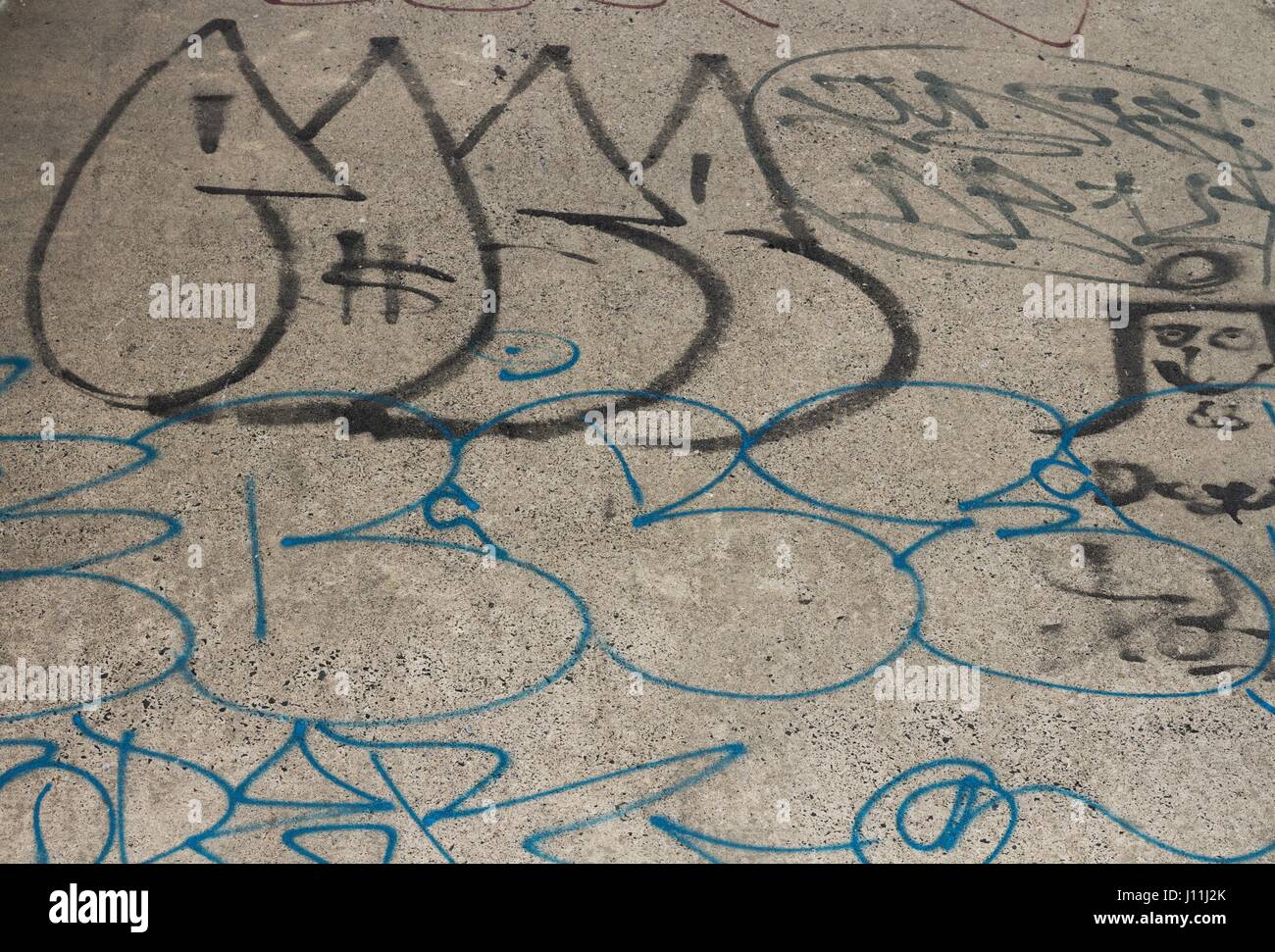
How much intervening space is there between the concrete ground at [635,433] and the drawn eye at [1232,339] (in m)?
0.02

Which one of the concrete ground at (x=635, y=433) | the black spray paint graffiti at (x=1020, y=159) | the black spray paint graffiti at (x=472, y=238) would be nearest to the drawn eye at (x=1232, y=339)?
the concrete ground at (x=635, y=433)

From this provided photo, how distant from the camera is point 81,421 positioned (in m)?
6.52

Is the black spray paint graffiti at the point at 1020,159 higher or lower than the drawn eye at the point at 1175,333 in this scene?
higher

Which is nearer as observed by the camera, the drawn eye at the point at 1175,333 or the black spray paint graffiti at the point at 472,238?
the black spray paint graffiti at the point at 472,238

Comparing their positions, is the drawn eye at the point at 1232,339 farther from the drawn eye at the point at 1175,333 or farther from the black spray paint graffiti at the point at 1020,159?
the black spray paint graffiti at the point at 1020,159

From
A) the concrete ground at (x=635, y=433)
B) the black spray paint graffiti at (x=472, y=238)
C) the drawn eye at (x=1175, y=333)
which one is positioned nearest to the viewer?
the concrete ground at (x=635, y=433)

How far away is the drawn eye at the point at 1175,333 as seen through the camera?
7223mm

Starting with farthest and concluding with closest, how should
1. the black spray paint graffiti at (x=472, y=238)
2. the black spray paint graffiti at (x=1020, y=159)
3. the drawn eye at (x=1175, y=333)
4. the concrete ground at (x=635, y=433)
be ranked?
the black spray paint graffiti at (x=1020, y=159) < the drawn eye at (x=1175, y=333) < the black spray paint graffiti at (x=472, y=238) < the concrete ground at (x=635, y=433)

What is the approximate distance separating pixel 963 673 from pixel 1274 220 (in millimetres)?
4306

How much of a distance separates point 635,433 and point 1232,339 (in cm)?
369

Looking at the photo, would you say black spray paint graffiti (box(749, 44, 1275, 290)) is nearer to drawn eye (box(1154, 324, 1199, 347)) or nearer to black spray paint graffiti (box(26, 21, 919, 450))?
drawn eye (box(1154, 324, 1199, 347))

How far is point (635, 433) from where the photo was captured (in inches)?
262

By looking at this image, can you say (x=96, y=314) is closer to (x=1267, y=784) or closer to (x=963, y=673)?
(x=963, y=673)

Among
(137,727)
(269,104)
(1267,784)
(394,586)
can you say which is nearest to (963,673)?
(1267,784)
